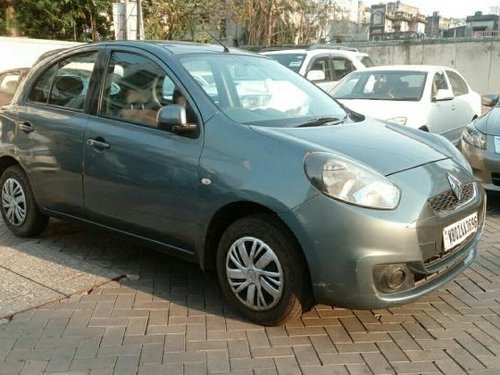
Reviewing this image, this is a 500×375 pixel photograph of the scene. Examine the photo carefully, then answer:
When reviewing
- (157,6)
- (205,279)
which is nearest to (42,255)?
(205,279)

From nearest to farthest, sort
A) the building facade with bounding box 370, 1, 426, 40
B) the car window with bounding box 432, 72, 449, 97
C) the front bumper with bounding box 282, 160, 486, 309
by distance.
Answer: the front bumper with bounding box 282, 160, 486, 309
the car window with bounding box 432, 72, 449, 97
the building facade with bounding box 370, 1, 426, 40

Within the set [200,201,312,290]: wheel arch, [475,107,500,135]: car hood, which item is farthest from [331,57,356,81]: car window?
[200,201,312,290]: wheel arch

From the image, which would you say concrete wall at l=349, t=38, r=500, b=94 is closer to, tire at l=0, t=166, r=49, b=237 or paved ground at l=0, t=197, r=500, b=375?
paved ground at l=0, t=197, r=500, b=375

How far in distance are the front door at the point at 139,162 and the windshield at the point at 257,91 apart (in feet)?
0.95

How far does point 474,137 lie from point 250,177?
393 cm

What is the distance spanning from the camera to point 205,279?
14.1 feet

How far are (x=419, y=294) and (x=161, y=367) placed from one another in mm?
1494

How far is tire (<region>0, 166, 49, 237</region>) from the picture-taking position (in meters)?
4.89

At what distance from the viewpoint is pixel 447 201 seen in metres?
3.38

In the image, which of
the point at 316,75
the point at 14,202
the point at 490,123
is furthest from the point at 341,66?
the point at 14,202

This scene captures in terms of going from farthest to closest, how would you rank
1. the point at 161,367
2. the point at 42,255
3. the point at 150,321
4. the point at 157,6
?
the point at 157,6 → the point at 42,255 → the point at 150,321 → the point at 161,367

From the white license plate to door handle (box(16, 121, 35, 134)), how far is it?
131 inches

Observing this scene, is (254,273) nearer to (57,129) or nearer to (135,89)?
(135,89)

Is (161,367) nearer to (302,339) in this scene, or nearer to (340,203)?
(302,339)
